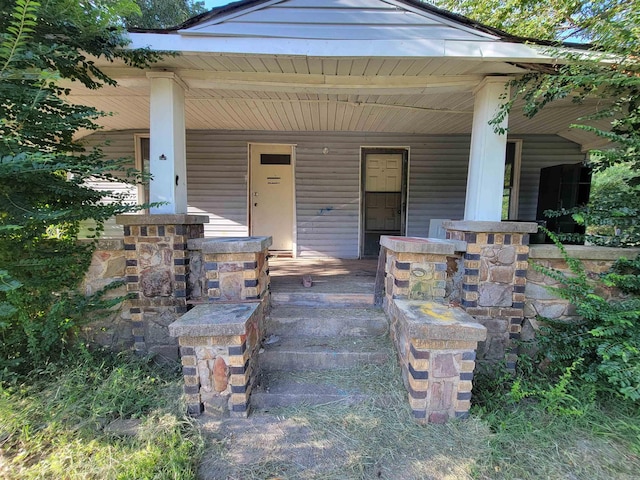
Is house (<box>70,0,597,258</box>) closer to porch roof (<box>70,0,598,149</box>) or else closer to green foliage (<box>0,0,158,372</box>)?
porch roof (<box>70,0,598,149</box>)

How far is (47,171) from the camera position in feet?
5.71

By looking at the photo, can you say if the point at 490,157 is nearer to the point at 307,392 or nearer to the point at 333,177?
the point at 307,392

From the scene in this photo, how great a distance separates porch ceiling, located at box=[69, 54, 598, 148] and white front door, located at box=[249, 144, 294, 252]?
1.51 feet

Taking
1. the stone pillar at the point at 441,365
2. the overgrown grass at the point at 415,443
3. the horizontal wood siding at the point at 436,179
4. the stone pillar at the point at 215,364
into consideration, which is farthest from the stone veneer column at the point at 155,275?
the horizontal wood siding at the point at 436,179

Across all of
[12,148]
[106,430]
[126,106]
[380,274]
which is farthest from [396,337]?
[126,106]

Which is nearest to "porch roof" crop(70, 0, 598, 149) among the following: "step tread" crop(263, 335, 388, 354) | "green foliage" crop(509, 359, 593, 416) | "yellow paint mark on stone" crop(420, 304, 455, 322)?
"yellow paint mark on stone" crop(420, 304, 455, 322)

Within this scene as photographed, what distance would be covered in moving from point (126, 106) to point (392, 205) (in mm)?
3988

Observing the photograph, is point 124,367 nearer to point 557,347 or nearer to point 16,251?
point 16,251

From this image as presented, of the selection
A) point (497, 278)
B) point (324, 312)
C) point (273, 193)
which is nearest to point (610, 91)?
point (497, 278)

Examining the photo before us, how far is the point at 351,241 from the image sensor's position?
4.97 m

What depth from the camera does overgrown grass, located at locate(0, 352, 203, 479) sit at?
140cm

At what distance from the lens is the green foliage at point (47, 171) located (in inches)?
68.6

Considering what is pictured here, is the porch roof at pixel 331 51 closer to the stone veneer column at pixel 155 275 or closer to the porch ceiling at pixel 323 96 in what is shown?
the porch ceiling at pixel 323 96

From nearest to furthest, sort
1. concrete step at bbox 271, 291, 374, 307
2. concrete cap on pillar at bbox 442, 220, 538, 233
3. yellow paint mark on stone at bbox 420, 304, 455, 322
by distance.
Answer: yellow paint mark on stone at bbox 420, 304, 455, 322 < concrete cap on pillar at bbox 442, 220, 538, 233 < concrete step at bbox 271, 291, 374, 307
